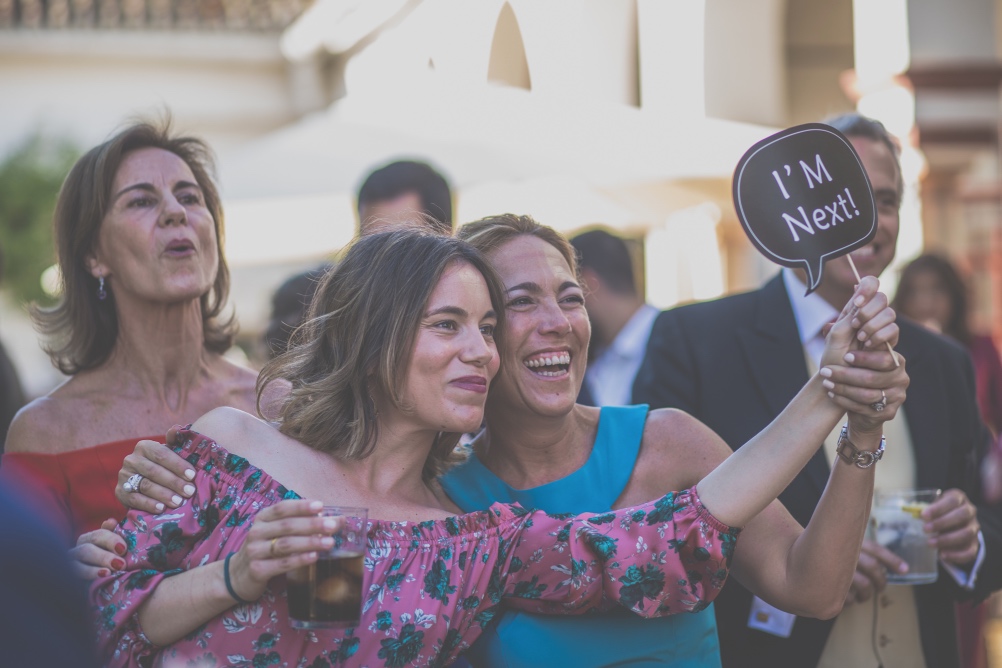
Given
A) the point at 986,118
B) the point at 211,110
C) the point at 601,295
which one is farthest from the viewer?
the point at 211,110

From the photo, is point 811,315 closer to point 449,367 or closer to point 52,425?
point 449,367

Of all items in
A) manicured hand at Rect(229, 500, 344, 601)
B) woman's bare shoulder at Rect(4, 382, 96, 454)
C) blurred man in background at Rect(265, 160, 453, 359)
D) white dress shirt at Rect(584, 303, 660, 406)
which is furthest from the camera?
white dress shirt at Rect(584, 303, 660, 406)

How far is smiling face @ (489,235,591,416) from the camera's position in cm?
297

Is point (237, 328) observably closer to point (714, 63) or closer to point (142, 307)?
point (142, 307)

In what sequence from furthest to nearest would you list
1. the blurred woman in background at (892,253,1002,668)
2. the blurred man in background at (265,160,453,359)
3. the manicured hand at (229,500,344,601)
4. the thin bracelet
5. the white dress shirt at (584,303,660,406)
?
the blurred woman in background at (892,253,1002,668) < the white dress shirt at (584,303,660,406) < the blurred man in background at (265,160,453,359) < the thin bracelet < the manicured hand at (229,500,344,601)

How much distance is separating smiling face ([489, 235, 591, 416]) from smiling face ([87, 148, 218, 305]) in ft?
3.22

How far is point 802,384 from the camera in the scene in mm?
3391

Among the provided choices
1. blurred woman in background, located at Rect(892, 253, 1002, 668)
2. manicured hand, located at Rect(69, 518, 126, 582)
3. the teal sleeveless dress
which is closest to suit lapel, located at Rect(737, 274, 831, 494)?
the teal sleeveless dress

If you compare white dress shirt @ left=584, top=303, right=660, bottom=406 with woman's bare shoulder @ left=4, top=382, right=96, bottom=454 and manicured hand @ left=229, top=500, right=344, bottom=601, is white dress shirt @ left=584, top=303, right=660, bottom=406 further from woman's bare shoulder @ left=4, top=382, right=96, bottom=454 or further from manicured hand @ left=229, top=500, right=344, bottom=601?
manicured hand @ left=229, top=500, right=344, bottom=601

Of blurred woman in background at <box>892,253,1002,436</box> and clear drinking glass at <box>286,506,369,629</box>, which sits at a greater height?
clear drinking glass at <box>286,506,369,629</box>

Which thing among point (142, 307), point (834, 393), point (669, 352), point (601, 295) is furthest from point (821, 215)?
point (601, 295)

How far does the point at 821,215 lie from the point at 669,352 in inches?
33.9

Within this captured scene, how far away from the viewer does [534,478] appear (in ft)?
10.1

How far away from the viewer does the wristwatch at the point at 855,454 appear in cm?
262
